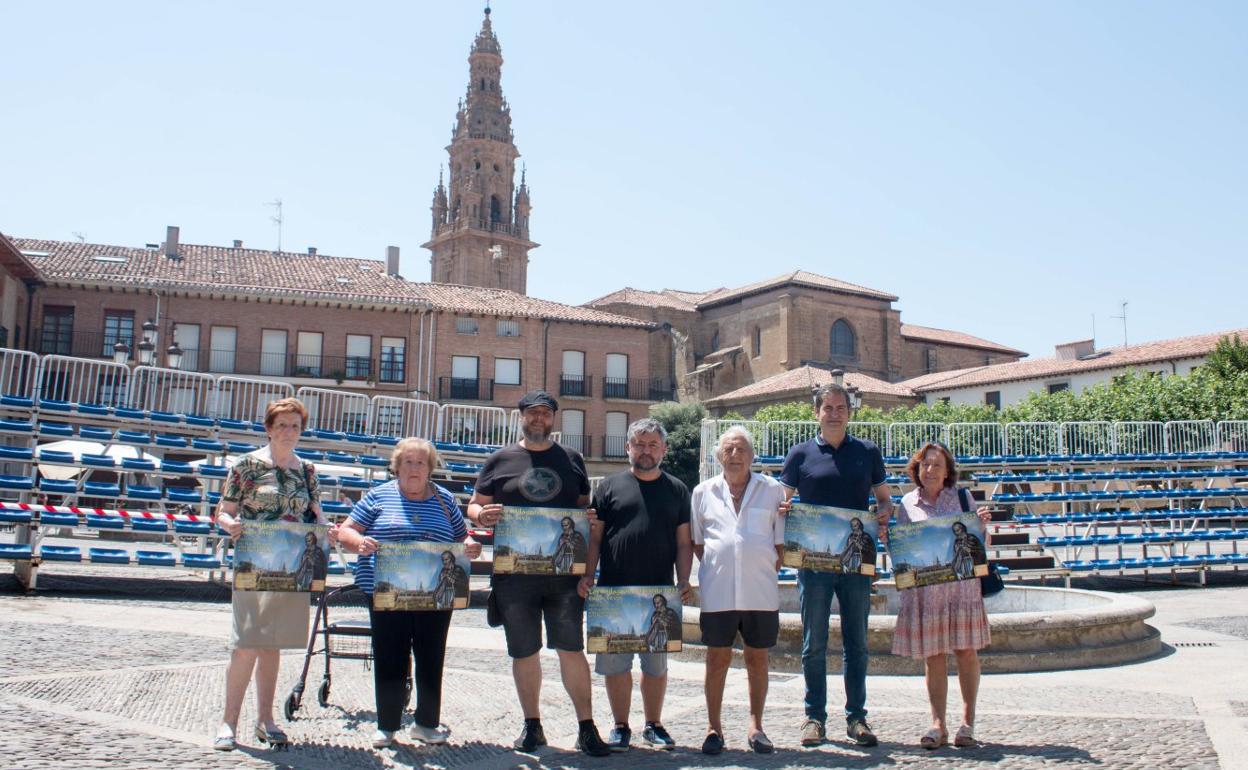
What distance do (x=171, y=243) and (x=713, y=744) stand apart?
42.9 meters

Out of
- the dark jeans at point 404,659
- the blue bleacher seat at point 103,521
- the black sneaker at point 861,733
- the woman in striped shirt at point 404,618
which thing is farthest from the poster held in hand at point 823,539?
the blue bleacher seat at point 103,521

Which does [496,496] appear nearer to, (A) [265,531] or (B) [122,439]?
(A) [265,531]

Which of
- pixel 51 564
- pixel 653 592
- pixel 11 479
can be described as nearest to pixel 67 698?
pixel 653 592

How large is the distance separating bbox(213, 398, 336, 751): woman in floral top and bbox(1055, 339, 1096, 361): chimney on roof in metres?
51.7

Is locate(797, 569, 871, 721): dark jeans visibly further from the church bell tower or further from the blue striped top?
the church bell tower

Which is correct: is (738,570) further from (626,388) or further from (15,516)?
(626,388)

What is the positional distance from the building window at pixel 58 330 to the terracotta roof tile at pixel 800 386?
29382 millimetres

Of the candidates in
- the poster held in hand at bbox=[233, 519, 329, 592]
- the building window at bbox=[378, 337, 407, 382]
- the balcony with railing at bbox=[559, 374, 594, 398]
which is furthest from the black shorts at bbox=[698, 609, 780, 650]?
the balcony with railing at bbox=[559, 374, 594, 398]

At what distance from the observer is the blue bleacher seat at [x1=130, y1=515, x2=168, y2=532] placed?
1304 centimetres

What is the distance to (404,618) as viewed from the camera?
5168 millimetres

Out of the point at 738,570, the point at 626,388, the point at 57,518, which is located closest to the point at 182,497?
the point at 57,518

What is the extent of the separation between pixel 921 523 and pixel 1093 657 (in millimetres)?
3845

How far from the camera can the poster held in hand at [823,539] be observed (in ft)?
17.5

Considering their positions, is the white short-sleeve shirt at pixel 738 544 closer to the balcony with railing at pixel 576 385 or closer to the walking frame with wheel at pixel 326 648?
the walking frame with wheel at pixel 326 648
